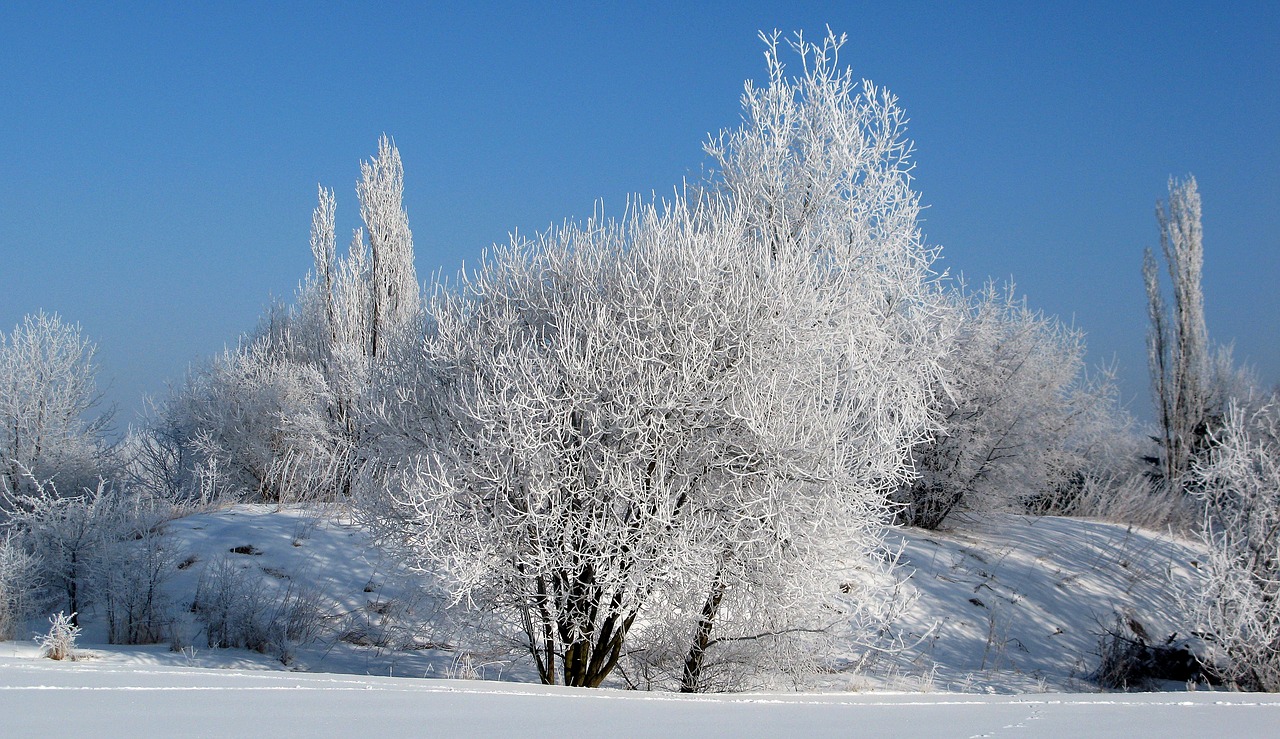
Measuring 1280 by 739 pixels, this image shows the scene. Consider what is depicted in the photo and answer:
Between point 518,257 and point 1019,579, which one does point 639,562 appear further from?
point 1019,579

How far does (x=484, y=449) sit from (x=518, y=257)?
66.4 inches

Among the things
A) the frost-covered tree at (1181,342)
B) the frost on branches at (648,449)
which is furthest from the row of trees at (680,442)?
the frost-covered tree at (1181,342)

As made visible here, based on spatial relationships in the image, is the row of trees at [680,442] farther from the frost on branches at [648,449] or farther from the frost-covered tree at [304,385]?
the frost-covered tree at [304,385]

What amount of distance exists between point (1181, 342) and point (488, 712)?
2310cm

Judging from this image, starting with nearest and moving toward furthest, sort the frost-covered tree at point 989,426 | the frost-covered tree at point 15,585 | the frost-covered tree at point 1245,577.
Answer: the frost-covered tree at point 1245,577 < the frost-covered tree at point 15,585 < the frost-covered tree at point 989,426

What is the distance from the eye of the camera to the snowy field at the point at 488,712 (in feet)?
11.2

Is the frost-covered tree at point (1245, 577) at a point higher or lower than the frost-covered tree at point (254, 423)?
lower

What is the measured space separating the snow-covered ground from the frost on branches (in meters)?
0.80

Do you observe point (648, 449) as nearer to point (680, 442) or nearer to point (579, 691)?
point (680, 442)

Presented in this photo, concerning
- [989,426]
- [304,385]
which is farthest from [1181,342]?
[304,385]

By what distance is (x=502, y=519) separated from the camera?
248 inches

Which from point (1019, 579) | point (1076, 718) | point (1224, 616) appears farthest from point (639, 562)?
point (1019, 579)

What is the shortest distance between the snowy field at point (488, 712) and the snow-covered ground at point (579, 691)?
2 centimetres

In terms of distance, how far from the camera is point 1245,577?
26.8 ft
